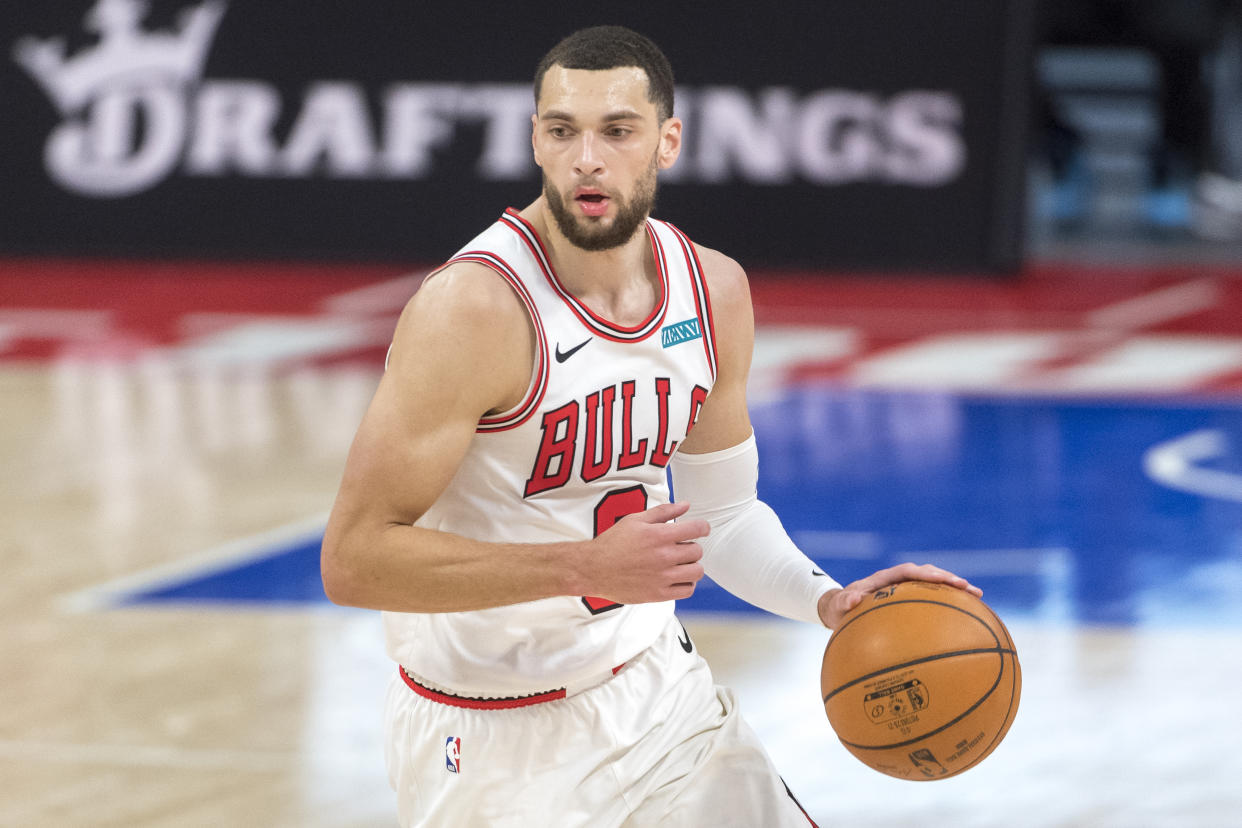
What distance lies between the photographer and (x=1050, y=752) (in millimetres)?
5250

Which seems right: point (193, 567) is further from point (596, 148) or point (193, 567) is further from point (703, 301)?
point (596, 148)

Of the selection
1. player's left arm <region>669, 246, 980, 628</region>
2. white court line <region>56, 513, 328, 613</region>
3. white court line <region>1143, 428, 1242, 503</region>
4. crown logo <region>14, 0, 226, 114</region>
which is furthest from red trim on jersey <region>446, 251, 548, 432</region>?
crown logo <region>14, 0, 226, 114</region>

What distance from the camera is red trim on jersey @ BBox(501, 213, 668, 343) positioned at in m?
3.01

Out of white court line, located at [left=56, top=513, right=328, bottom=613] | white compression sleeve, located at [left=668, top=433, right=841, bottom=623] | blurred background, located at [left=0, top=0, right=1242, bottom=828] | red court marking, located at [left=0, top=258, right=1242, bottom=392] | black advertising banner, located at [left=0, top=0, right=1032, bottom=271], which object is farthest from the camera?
black advertising banner, located at [left=0, top=0, right=1032, bottom=271]

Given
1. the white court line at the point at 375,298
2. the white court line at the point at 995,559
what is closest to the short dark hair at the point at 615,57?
→ the white court line at the point at 995,559

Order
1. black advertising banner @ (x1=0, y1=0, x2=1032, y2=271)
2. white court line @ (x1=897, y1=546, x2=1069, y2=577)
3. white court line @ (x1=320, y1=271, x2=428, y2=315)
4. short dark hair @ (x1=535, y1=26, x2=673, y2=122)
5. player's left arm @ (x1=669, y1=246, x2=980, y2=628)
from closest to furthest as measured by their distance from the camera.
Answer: short dark hair @ (x1=535, y1=26, x2=673, y2=122)
player's left arm @ (x1=669, y1=246, x2=980, y2=628)
white court line @ (x1=897, y1=546, x2=1069, y2=577)
white court line @ (x1=320, y1=271, x2=428, y2=315)
black advertising banner @ (x1=0, y1=0, x2=1032, y2=271)

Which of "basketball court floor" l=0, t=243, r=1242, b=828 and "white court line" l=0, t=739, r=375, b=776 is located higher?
"white court line" l=0, t=739, r=375, b=776

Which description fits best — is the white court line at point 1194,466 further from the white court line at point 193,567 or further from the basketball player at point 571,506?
the basketball player at point 571,506

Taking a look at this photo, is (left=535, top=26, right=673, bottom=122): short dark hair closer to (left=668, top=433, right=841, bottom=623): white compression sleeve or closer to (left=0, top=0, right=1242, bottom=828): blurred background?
(left=668, top=433, right=841, bottom=623): white compression sleeve

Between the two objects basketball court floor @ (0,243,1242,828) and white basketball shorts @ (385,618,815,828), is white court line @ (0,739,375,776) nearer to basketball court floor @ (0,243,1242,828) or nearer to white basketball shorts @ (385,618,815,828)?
basketball court floor @ (0,243,1242,828)

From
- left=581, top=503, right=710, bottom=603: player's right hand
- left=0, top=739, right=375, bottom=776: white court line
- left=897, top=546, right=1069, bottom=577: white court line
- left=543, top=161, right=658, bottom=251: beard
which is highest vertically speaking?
left=543, top=161, right=658, bottom=251: beard

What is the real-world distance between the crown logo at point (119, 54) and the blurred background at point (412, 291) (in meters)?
0.02

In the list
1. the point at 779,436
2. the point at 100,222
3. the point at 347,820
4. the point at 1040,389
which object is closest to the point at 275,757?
the point at 347,820

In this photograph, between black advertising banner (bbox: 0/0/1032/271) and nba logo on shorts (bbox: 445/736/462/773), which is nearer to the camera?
nba logo on shorts (bbox: 445/736/462/773)
